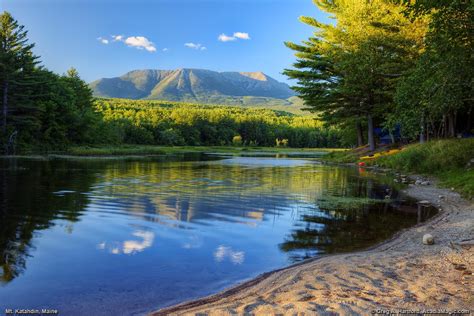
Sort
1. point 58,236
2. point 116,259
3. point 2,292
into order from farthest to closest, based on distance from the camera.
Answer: point 58,236 → point 116,259 → point 2,292

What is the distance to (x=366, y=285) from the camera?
273 inches

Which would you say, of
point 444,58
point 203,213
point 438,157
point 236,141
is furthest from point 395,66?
point 236,141

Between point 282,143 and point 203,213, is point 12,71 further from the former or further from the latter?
point 282,143

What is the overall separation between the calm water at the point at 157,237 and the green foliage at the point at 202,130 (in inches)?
4212

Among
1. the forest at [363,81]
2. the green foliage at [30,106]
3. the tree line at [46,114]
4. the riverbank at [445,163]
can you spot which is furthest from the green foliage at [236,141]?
the riverbank at [445,163]

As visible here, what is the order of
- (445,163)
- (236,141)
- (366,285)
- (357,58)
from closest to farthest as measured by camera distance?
(366,285) < (445,163) < (357,58) < (236,141)

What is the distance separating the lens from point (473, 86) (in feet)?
63.9

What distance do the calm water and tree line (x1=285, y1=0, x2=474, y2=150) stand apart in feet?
22.6

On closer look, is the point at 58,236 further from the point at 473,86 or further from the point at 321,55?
the point at 321,55

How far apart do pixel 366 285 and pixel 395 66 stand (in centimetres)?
3534

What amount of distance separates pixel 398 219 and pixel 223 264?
315 inches

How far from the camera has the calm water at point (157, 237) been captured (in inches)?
279

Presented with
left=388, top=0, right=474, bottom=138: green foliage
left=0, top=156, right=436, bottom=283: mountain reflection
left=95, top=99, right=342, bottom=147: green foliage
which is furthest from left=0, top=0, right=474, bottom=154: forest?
left=95, top=99, right=342, bottom=147: green foliage

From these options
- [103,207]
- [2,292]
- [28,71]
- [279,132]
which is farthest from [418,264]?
[279,132]
